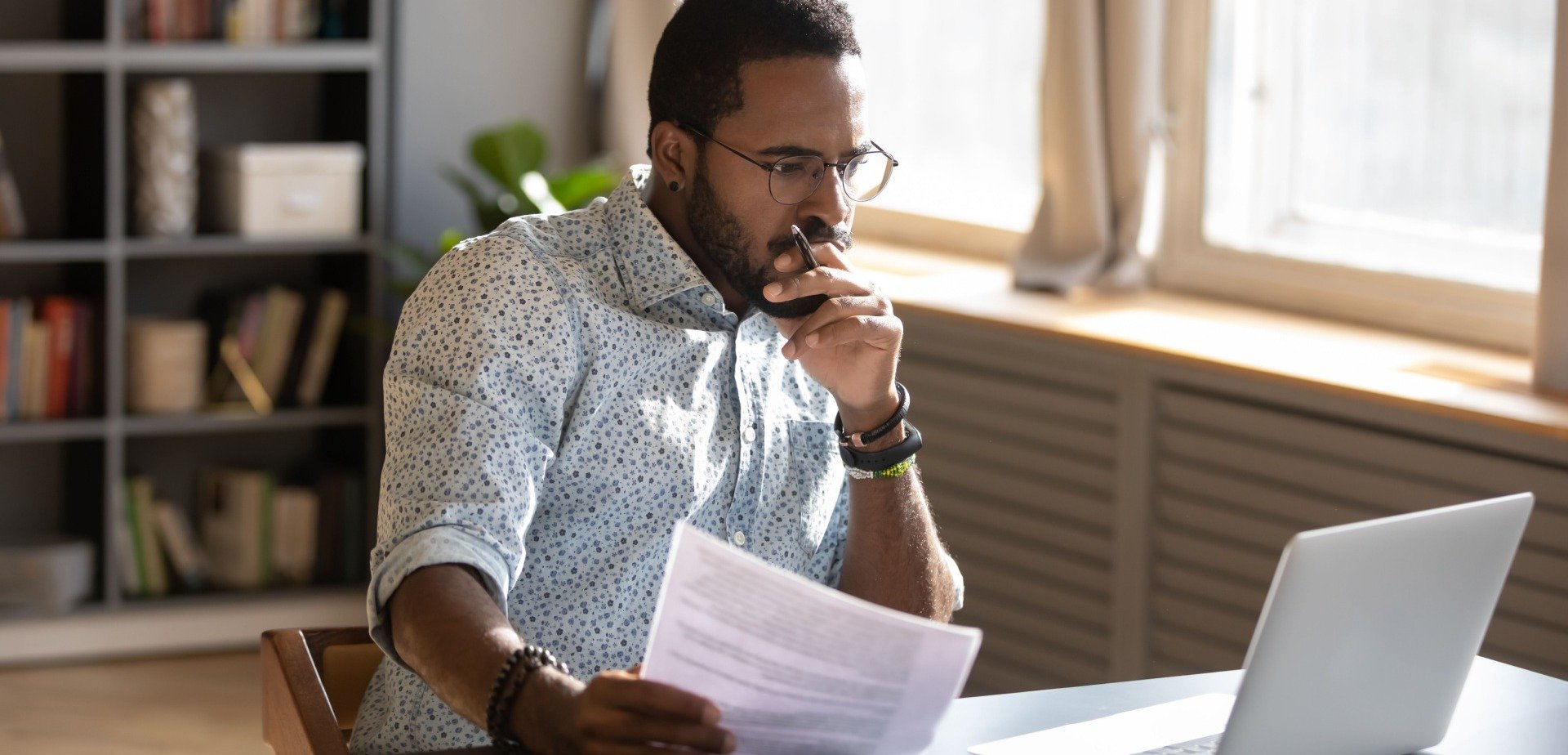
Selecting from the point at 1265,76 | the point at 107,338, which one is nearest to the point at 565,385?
the point at 1265,76

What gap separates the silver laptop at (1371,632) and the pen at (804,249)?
54cm

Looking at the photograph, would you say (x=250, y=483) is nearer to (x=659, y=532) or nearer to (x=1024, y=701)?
(x=659, y=532)

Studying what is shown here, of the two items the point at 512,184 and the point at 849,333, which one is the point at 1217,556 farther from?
the point at 512,184

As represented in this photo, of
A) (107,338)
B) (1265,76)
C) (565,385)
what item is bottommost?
(107,338)

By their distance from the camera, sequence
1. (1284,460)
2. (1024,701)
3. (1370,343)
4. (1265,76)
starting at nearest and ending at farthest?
(1024,701) < (1284,460) < (1370,343) < (1265,76)

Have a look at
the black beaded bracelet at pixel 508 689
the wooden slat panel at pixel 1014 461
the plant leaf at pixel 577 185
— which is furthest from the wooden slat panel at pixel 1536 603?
the plant leaf at pixel 577 185

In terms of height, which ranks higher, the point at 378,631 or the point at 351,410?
the point at 378,631

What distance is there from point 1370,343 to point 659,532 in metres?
1.65

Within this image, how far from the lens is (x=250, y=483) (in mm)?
3729

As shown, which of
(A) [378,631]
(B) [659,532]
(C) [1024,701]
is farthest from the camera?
(B) [659,532]

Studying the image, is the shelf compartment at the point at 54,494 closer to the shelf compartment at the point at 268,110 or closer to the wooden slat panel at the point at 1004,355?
the shelf compartment at the point at 268,110

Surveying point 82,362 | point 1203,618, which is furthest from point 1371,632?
point 82,362

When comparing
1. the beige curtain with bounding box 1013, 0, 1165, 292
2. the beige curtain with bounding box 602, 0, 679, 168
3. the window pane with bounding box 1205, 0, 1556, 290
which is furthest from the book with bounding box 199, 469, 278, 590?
the window pane with bounding box 1205, 0, 1556, 290

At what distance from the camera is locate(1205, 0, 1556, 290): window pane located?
9.18ft
